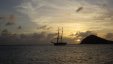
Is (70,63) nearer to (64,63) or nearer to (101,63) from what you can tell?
(64,63)

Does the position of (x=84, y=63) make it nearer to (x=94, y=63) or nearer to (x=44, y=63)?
(x=94, y=63)

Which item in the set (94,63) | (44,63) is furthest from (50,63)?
(94,63)

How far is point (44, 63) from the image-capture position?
246ft

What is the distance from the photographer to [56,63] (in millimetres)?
75062

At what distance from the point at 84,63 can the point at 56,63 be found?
27.7 feet

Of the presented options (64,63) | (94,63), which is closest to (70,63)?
(64,63)

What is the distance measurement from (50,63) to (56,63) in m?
1.82

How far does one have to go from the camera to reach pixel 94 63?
2894 inches

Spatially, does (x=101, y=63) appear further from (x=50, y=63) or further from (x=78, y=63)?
(x=50, y=63)

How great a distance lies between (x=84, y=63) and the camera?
242 feet

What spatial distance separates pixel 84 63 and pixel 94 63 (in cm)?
295

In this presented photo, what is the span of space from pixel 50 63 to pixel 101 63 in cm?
1519

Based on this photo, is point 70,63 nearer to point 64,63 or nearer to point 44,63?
point 64,63

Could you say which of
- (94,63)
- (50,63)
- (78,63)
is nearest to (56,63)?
(50,63)
